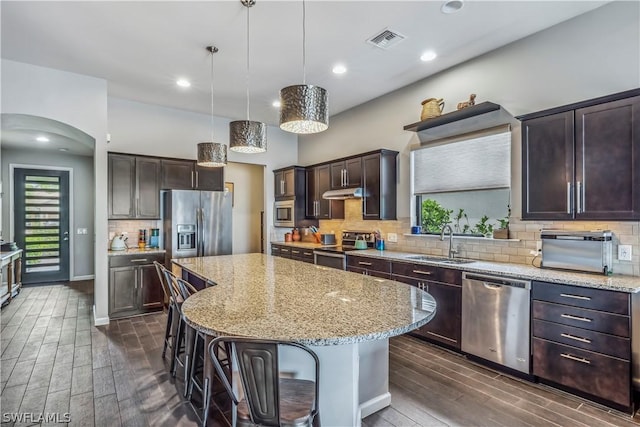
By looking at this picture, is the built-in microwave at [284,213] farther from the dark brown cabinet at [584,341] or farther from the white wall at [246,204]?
the dark brown cabinet at [584,341]

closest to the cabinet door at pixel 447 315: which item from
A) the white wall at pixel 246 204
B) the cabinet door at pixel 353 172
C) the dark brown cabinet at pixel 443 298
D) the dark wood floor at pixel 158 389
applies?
the dark brown cabinet at pixel 443 298

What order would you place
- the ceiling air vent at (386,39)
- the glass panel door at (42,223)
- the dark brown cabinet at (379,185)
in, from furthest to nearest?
the glass panel door at (42,223), the dark brown cabinet at (379,185), the ceiling air vent at (386,39)

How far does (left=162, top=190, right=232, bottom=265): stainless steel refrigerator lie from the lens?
486 cm

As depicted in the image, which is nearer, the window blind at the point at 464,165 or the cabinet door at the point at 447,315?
the cabinet door at the point at 447,315

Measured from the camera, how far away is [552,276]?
2662 millimetres

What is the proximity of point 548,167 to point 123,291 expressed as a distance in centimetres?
510

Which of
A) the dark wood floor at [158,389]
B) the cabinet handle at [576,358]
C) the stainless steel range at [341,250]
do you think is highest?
the stainless steel range at [341,250]

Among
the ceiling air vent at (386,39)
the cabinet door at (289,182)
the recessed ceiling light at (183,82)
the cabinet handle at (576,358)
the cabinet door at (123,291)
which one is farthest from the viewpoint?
the cabinet door at (289,182)

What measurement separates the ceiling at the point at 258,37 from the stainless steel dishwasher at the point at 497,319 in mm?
2355

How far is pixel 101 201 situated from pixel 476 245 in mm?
4618

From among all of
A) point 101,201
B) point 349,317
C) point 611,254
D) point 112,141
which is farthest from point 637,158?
point 112,141

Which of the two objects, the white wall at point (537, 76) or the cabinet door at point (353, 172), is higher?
the white wall at point (537, 76)

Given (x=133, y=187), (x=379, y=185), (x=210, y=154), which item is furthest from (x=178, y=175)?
(x=379, y=185)

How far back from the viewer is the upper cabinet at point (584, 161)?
2477 mm
